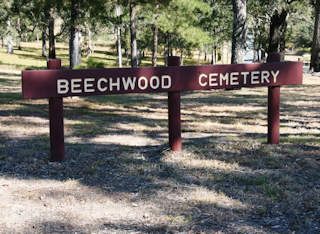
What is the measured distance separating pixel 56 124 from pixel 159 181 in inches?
73.4

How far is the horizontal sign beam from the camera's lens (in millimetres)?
6121

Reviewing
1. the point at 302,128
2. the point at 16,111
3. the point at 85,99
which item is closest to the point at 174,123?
the point at 302,128

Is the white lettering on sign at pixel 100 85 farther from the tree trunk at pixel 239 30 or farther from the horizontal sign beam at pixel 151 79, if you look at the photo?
the tree trunk at pixel 239 30

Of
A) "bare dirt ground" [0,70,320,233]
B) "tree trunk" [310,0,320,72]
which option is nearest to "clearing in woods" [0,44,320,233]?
"bare dirt ground" [0,70,320,233]

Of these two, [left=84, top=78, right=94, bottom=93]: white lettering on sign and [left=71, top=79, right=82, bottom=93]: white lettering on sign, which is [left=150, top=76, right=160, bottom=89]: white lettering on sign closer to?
[left=84, top=78, right=94, bottom=93]: white lettering on sign

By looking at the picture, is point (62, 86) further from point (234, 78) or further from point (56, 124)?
point (234, 78)

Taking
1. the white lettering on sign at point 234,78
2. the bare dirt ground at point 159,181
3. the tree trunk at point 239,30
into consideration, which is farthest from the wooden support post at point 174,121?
the tree trunk at point 239,30

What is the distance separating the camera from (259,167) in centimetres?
623

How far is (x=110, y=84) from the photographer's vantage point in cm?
636

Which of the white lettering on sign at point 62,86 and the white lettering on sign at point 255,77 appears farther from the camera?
the white lettering on sign at point 255,77

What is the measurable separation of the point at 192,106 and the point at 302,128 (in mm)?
4955

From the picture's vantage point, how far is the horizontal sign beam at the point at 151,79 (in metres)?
6.12

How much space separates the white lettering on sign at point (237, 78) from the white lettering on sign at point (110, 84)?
1.94 ft

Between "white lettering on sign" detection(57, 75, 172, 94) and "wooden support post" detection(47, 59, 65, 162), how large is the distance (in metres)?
0.27
